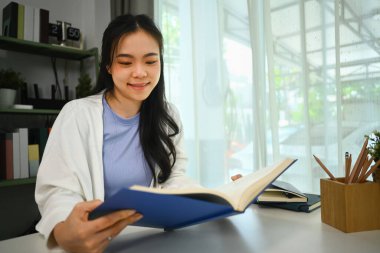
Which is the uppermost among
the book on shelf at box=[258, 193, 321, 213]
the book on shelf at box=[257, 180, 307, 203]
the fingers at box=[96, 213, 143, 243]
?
the fingers at box=[96, 213, 143, 243]

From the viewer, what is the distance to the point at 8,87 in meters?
1.88

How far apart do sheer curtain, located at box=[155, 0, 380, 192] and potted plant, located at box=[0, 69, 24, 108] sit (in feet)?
3.27

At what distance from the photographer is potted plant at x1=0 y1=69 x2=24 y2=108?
182 cm

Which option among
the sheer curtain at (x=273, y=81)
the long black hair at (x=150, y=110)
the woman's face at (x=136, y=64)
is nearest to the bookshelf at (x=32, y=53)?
the sheer curtain at (x=273, y=81)

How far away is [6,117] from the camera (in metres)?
2.08

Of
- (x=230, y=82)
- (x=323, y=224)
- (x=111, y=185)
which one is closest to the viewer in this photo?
(x=323, y=224)

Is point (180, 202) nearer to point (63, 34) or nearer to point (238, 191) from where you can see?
point (238, 191)

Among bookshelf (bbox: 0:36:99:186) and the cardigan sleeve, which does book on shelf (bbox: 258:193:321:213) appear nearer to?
the cardigan sleeve

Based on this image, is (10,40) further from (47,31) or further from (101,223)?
(101,223)

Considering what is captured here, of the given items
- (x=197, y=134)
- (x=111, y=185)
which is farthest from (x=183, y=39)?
(x=111, y=185)

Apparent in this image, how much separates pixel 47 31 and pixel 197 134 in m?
1.31

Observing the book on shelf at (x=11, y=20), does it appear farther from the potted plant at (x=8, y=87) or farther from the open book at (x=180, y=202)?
the open book at (x=180, y=202)

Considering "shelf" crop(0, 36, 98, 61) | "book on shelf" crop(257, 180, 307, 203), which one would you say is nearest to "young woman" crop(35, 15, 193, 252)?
"book on shelf" crop(257, 180, 307, 203)

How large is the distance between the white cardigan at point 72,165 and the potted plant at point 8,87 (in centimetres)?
118
